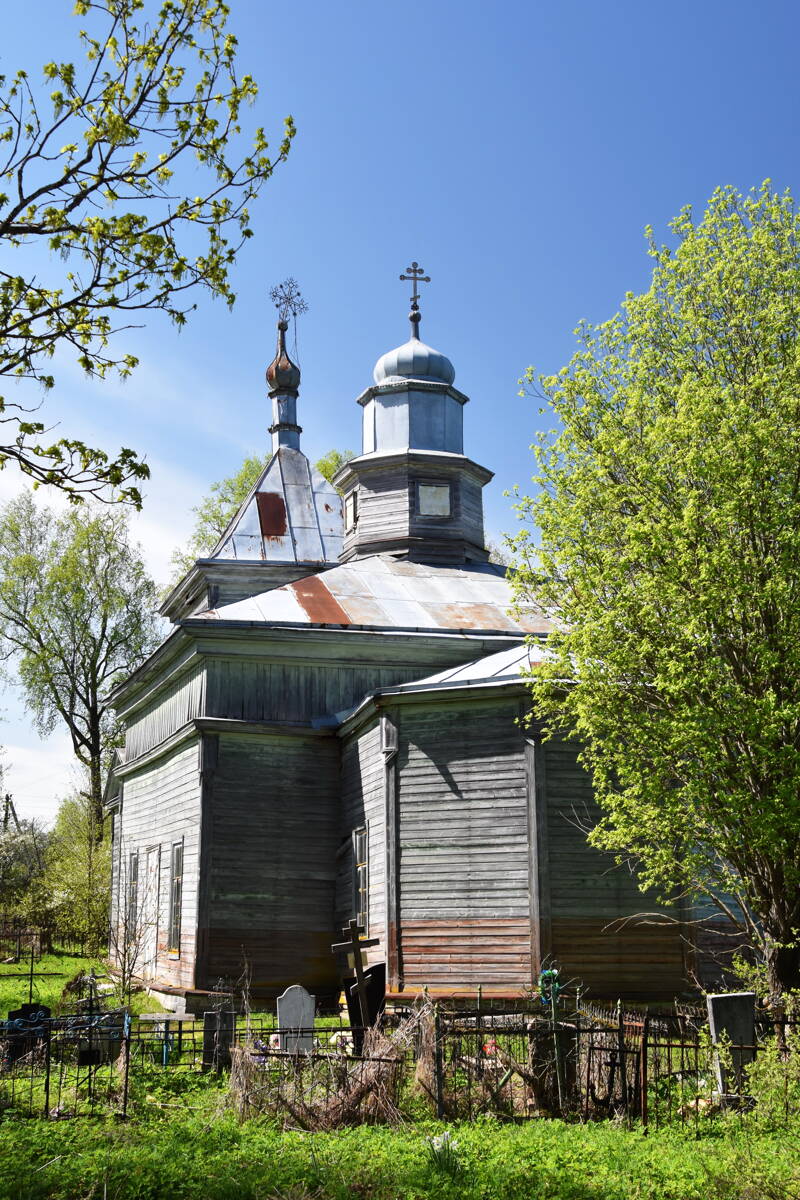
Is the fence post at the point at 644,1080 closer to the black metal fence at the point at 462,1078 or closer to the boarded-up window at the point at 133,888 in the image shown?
the black metal fence at the point at 462,1078

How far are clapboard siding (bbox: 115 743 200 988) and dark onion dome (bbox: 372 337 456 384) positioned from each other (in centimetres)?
1082

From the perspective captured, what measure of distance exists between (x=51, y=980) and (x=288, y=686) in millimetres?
9099

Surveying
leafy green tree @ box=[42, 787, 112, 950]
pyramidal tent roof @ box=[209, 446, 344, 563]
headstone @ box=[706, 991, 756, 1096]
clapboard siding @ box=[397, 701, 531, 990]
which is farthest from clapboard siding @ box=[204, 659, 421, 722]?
leafy green tree @ box=[42, 787, 112, 950]

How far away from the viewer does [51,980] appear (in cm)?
2405

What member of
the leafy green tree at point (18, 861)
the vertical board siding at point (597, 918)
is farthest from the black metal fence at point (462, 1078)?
the leafy green tree at point (18, 861)

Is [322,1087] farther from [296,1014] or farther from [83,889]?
[83,889]

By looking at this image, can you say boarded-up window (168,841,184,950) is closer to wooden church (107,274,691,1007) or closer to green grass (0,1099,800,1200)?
wooden church (107,274,691,1007)

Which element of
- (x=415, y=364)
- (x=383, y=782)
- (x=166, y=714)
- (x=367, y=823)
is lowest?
(x=367, y=823)

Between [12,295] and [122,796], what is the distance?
21.1 m

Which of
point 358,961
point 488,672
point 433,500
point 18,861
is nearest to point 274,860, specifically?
point 488,672

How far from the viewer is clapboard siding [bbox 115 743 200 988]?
19406mm

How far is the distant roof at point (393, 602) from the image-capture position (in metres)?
20.8

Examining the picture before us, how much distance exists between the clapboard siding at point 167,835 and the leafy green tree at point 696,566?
7534mm

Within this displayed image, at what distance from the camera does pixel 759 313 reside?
13.9 metres
